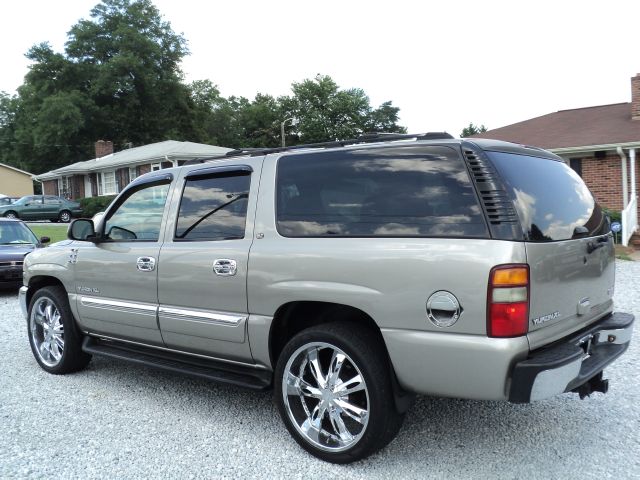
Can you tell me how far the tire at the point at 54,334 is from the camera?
17.0 feet

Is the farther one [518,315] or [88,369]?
[88,369]

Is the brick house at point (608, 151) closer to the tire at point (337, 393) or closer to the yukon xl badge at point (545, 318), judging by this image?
the yukon xl badge at point (545, 318)

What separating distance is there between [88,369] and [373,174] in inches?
147

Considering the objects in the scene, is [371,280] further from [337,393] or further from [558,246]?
[558,246]

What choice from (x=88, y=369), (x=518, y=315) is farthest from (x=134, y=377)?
(x=518, y=315)

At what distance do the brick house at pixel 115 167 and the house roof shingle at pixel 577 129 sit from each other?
50.9ft

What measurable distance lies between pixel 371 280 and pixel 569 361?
1.11m

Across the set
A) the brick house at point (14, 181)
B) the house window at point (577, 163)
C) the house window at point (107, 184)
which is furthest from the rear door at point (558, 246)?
the brick house at point (14, 181)

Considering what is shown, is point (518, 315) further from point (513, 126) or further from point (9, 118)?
Answer: point (9, 118)

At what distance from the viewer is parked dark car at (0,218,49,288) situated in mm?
9914

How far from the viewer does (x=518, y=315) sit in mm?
2838

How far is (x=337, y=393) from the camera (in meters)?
3.38

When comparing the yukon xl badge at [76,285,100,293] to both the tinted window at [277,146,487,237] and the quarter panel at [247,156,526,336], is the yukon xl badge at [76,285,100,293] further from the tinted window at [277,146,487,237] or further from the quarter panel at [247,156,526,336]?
the tinted window at [277,146,487,237]

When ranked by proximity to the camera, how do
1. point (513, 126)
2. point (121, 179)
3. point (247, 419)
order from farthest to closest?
1. point (121, 179)
2. point (513, 126)
3. point (247, 419)
